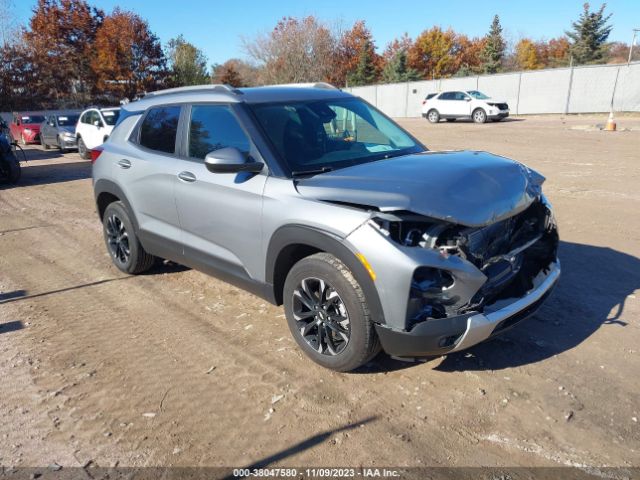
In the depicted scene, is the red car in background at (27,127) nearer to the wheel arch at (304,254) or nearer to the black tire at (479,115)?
the black tire at (479,115)

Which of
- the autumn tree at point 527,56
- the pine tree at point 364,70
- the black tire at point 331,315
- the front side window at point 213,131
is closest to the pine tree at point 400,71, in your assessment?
the pine tree at point 364,70

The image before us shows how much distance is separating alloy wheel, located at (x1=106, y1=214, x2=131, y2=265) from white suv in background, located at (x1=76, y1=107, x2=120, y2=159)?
10.3m

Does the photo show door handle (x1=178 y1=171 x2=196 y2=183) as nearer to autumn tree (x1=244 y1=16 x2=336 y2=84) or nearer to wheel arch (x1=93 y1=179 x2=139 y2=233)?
wheel arch (x1=93 y1=179 x2=139 y2=233)

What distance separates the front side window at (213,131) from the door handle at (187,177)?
17 centimetres

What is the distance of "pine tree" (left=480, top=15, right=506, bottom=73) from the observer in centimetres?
5600

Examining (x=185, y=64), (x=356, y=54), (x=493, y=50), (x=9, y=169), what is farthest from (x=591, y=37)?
(x=9, y=169)

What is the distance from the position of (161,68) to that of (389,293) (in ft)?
156

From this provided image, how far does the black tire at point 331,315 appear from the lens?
10.3 ft

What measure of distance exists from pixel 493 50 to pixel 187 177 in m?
59.6

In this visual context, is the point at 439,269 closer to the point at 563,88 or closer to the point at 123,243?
the point at 123,243

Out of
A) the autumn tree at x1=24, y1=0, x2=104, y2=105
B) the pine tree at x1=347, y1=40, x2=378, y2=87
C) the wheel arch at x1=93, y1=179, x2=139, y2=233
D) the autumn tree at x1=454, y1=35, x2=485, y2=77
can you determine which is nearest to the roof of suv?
the wheel arch at x1=93, y1=179, x2=139, y2=233

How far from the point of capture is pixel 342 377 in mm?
3477

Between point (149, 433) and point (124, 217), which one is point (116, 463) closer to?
point (149, 433)

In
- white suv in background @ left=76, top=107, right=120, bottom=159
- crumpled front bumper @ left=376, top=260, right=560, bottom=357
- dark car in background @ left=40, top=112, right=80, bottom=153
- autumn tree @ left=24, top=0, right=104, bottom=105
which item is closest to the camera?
crumpled front bumper @ left=376, top=260, right=560, bottom=357
